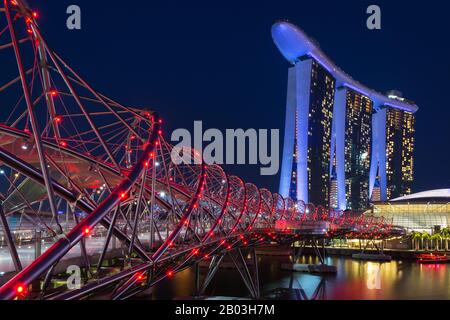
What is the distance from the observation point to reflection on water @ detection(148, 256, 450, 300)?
148 ft

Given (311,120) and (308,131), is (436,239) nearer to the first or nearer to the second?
(308,131)

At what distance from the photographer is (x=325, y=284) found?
53.5 m

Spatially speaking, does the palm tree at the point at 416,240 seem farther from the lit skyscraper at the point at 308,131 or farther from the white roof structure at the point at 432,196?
the lit skyscraper at the point at 308,131

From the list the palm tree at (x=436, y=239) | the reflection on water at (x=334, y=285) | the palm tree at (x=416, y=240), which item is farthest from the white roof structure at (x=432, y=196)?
the reflection on water at (x=334, y=285)

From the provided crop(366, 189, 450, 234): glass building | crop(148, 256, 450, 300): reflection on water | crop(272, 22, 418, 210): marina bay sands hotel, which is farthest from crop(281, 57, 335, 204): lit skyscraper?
crop(148, 256, 450, 300): reflection on water

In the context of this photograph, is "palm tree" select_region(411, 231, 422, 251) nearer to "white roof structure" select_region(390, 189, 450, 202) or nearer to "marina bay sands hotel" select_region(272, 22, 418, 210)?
"white roof structure" select_region(390, 189, 450, 202)

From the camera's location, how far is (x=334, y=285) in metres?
52.5

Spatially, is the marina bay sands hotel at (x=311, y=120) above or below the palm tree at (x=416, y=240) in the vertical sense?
above

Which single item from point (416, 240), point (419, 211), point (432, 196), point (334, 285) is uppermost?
point (432, 196)

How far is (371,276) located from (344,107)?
128m

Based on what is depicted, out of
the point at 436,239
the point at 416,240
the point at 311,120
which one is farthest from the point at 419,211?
the point at 311,120

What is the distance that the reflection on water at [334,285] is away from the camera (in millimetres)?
45188

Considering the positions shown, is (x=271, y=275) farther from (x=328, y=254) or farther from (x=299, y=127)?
(x=299, y=127)
